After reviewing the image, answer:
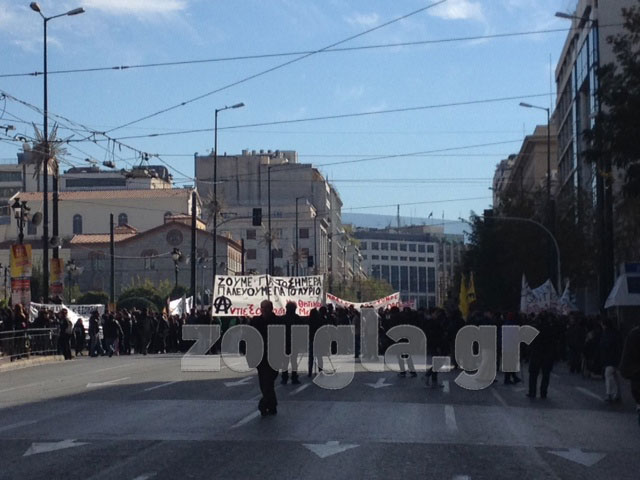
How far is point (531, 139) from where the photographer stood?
103250 mm

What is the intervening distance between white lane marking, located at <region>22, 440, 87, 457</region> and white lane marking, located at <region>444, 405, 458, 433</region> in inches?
190

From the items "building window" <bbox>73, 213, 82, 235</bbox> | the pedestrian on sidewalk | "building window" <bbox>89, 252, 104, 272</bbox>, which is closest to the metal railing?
the pedestrian on sidewalk

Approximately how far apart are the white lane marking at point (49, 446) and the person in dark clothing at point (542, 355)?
10270 mm

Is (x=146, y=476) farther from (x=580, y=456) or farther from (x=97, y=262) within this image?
(x=97, y=262)

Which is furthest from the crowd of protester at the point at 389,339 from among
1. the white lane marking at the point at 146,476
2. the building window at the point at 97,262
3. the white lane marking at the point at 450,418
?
the building window at the point at 97,262

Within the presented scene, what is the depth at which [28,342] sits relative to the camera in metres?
36.2

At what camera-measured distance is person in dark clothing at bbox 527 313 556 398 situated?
21.6 metres

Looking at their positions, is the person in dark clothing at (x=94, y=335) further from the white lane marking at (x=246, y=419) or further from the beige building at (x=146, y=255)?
the beige building at (x=146, y=255)

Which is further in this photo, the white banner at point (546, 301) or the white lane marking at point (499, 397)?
the white banner at point (546, 301)

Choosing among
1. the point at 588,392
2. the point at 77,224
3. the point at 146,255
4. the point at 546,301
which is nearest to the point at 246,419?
the point at 588,392

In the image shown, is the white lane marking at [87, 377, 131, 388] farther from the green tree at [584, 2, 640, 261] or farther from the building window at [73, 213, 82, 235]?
the building window at [73, 213, 82, 235]

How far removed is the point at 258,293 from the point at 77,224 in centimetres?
8981

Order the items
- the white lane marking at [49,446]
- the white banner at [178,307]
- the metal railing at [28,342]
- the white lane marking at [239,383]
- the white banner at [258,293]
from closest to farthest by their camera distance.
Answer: the white lane marking at [49,446]
the white lane marking at [239,383]
the metal railing at [28,342]
the white banner at [258,293]
the white banner at [178,307]

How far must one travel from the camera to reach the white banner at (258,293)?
3884 centimetres
